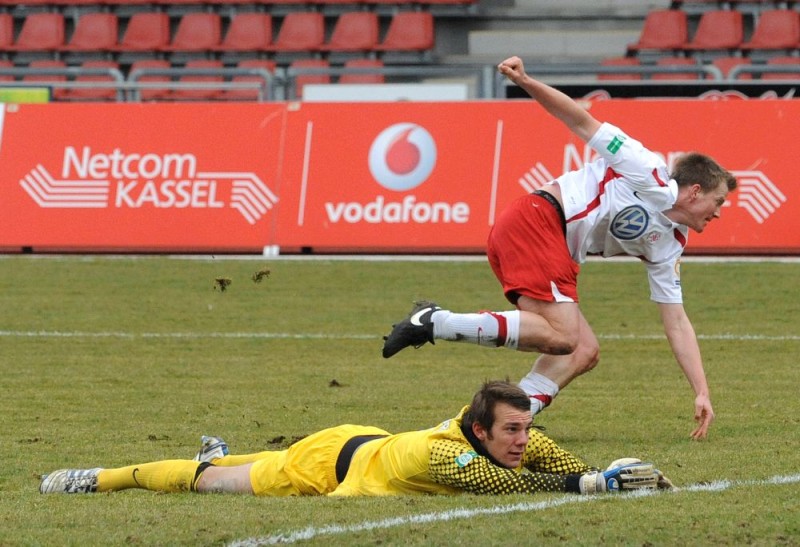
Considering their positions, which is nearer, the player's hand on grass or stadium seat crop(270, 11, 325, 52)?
the player's hand on grass

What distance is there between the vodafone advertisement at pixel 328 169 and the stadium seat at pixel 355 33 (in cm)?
1008

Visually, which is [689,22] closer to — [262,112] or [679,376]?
[262,112]

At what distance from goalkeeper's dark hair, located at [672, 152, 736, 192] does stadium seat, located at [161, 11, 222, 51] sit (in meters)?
21.5

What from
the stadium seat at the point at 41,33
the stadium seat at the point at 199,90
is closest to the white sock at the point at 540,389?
the stadium seat at the point at 199,90

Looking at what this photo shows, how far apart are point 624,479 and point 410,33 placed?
2189 cm

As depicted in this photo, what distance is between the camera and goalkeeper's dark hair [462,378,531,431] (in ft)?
20.5

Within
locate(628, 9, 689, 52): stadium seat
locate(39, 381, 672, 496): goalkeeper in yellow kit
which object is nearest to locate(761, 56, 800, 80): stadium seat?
locate(628, 9, 689, 52): stadium seat

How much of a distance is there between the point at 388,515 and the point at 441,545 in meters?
0.58

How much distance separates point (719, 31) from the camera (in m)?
26.5

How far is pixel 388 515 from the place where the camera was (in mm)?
5930

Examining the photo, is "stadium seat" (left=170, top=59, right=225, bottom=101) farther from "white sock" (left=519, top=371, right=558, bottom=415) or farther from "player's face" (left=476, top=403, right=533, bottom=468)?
"player's face" (left=476, top=403, right=533, bottom=468)

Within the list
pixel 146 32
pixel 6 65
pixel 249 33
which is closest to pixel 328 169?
pixel 249 33

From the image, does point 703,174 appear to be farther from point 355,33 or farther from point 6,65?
point 6,65

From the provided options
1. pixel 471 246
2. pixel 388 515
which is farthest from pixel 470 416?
pixel 471 246
